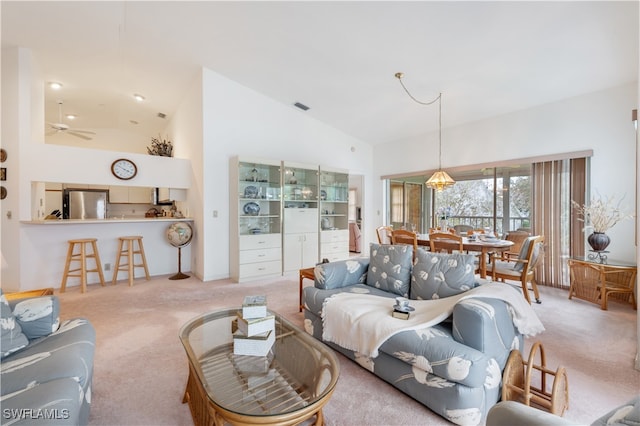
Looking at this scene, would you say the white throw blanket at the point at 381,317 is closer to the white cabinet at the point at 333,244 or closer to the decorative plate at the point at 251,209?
the decorative plate at the point at 251,209

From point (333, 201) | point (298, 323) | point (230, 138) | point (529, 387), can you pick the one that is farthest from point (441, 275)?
point (230, 138)

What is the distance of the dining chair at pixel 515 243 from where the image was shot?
4.31 meters

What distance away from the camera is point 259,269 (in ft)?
15.6

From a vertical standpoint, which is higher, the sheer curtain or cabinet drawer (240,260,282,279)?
the sheer curtain

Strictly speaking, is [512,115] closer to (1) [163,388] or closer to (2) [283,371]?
(2) [283,371]

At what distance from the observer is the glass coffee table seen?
3.91 feet

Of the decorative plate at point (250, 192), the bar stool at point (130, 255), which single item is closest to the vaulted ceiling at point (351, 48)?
the decorative plate at point (250, 192)

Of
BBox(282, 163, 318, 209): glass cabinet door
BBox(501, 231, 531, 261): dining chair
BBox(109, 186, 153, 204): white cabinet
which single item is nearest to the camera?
BBox(501, 231, 531, 261): dining chair

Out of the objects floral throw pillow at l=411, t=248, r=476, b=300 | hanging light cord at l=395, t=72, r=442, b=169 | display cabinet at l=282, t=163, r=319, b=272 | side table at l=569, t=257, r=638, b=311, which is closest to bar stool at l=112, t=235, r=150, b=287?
display cabinet at l=282, t=163, r=319, b=272

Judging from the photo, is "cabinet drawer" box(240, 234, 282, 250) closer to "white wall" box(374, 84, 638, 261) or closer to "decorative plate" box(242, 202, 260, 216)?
"decorative plate" box(242, 202, 260, 216)

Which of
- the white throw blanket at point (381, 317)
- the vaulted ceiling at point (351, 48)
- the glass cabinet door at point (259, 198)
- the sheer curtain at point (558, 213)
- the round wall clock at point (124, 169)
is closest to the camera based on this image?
the white throw blanket at point (381, 317)

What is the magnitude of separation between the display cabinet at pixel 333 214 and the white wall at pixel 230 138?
598 millimetres

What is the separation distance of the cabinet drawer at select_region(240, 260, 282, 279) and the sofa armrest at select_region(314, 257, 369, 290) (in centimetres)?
220

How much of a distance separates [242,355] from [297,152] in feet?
15.2
